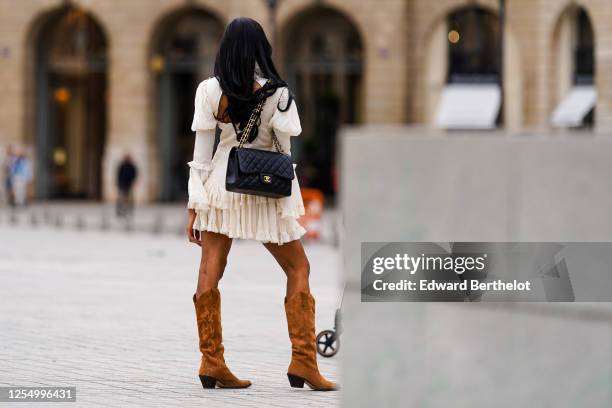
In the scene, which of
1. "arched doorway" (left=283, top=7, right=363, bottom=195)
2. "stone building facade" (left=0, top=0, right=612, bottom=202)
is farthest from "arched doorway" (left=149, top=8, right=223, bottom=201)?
"arched doorway" (left=283, top=7, right=363, bottom=195)

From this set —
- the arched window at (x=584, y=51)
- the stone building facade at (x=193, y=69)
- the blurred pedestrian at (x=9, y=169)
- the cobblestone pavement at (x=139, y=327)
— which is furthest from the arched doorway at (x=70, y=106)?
the cobblestone pavement at (x=139, y=327)

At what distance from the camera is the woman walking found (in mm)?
7879

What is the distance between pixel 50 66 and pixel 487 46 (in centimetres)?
1331

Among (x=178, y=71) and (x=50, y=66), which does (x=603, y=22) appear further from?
(x=50, y=66)

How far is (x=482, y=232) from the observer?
5422mm

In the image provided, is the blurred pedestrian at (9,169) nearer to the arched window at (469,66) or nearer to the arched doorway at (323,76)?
the arched doorway at (323,76)

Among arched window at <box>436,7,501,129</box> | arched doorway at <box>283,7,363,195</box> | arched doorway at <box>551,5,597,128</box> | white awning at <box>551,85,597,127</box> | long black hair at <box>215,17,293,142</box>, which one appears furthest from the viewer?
arched doorway at <box>283,7,363,195</box>

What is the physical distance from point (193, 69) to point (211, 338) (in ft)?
117

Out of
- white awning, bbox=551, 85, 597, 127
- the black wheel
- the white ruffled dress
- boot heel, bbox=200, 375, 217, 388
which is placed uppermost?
white awning, bbox=551, 85, 597, 127

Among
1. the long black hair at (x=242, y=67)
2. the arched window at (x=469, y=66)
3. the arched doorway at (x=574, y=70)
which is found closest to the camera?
the long black hair at (x=242, y=67)

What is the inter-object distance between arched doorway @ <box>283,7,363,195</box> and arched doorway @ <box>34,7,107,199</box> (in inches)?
236

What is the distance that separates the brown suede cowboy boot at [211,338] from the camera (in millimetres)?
7953

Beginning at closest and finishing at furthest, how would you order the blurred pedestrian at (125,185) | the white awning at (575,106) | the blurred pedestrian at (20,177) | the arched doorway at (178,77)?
1. the blurred pedestrian at (125,185)
2. the white awning at (575,106)
3. the blurred pedestrian at (20,177)
4. the arched doorway at (178,77)

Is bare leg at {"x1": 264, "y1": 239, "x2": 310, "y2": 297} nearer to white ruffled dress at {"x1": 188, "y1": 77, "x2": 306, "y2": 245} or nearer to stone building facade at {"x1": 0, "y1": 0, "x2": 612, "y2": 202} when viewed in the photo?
white ruffled dress at {"x1": 188, "y1": 77, "x2": 306, "y2": 245}
